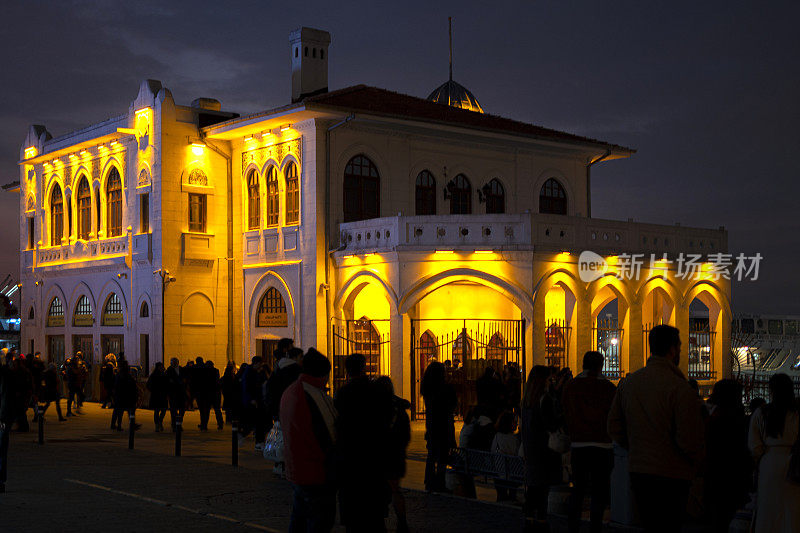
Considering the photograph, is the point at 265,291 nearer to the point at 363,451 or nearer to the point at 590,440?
the point at 590,440

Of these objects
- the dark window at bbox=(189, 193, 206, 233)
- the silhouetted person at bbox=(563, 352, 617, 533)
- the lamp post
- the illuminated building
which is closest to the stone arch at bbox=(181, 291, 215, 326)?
the illuminated building

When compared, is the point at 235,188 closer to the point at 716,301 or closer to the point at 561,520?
the point at 716,301

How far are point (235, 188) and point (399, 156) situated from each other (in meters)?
5.18

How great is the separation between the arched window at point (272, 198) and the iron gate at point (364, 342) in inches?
156

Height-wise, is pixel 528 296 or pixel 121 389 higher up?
pixel 528 296

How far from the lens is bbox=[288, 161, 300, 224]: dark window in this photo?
96.0ft

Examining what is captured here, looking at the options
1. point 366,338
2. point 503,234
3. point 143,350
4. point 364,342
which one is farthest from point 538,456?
point 143,350

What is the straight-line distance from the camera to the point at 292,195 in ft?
96.9

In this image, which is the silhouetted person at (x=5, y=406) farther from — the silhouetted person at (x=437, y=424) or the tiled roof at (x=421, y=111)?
the tiled roof at (x=421, y=111)

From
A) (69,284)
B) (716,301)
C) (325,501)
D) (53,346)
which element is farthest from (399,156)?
(325,501)

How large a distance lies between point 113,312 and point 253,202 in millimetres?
6787

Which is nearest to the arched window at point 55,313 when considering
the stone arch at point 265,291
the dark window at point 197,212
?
the dark window at point 197,212

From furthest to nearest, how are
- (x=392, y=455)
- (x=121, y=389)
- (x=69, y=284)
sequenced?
1. (x=69, y=284)
2. (x=121, y=389)
3. (x=392, y=455)

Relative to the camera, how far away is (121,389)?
2284 centimetres
